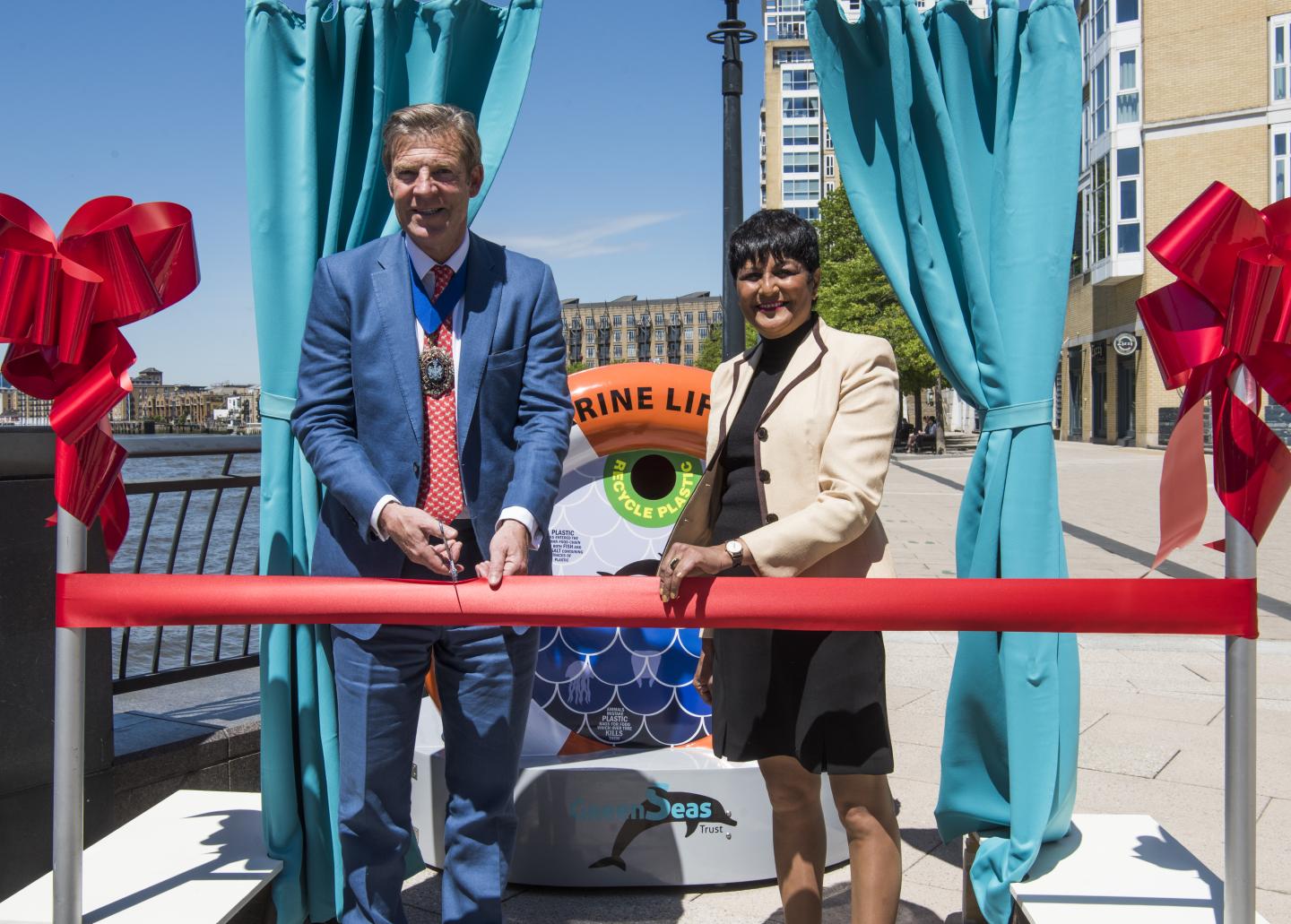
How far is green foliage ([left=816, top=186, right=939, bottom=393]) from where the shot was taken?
27.9 meters

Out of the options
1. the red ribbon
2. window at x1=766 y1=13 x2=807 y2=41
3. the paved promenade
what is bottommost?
the paved promenade

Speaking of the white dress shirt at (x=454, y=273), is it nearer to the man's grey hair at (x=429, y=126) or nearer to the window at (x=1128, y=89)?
the man's grey hair at (x=429, y=126)

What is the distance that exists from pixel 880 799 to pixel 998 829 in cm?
81

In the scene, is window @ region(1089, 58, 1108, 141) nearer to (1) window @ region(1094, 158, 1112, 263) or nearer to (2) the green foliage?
(1) window @ region(1094, 158, 1112, 263)

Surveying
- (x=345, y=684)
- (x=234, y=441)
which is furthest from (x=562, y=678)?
(x=234, y=441)

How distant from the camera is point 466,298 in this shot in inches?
92.8

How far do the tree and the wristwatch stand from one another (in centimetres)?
2582

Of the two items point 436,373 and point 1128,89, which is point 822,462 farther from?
point 1128,89

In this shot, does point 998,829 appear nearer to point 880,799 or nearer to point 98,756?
point 880,799

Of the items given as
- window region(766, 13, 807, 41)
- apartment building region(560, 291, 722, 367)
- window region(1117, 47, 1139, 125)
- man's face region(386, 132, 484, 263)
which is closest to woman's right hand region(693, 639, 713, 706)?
man's face region(386, 132, 484, 263)

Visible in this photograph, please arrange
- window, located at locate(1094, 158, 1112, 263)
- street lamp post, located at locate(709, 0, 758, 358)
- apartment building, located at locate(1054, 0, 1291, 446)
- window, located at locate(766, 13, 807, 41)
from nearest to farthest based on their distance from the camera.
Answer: street lamp post, located at locate(709, 0, 758, 358) < apartment building, located at locate(1054, 0, 1291, 446) < window, located at locate(1094, 158, 1112, 263) < window, located at locate(766, 13, 807, 41)

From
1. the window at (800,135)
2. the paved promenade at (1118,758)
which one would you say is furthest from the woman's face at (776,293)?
the window at (800,135)

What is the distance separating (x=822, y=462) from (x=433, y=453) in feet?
2.74

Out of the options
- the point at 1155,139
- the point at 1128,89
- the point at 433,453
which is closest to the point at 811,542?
the point at 433,453
